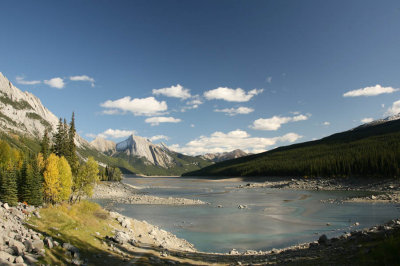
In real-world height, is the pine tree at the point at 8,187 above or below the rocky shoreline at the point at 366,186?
above

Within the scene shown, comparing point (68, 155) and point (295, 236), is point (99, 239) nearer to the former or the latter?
point (295, 236)

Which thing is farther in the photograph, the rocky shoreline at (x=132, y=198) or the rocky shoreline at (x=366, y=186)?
the rocky shoreline at (x=132, y=198)

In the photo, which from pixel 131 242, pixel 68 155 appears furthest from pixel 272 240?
pixel 68 155

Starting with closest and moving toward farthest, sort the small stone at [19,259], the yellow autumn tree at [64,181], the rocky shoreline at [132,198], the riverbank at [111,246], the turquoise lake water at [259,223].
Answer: the small stone at [19,259], the riverbank at [111,246], the turquoise lake water at [259,223], the yellow autumn tree at [64,181], the rocky shoreline at [132,198]

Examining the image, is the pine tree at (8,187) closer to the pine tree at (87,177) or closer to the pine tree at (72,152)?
the pine tree at (87,177)

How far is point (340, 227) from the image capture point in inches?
1581

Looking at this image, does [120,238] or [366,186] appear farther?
[366,186]

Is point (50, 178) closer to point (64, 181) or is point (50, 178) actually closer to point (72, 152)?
point (64, 181)

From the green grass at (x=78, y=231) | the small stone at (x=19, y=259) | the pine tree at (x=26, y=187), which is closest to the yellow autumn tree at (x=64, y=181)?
the pine tree at (x=26, y=187)

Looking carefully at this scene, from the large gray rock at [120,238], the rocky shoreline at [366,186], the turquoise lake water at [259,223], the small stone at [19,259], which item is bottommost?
the rocky shoreline at [366,186]

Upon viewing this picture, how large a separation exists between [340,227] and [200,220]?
75.5ft

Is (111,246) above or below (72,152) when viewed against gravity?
below

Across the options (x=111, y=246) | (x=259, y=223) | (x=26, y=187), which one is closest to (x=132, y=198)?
(x=26, y=187)

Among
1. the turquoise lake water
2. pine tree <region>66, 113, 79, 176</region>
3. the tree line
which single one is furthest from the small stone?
pine tree <region>66, 113, 79, 176</region>
